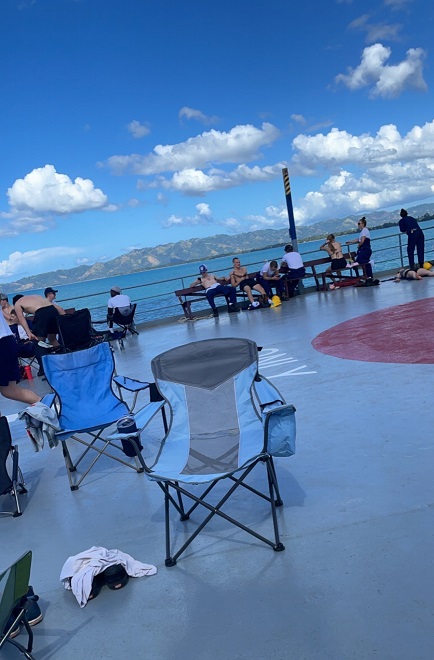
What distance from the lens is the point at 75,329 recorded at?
6793 millimetres

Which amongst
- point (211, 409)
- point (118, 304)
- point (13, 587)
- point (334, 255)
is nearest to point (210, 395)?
point (211, 409)

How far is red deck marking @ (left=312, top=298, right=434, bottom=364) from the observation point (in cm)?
629

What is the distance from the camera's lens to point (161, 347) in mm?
10023

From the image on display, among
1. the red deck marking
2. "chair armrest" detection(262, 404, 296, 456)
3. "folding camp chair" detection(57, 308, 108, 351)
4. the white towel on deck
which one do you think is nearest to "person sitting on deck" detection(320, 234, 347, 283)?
the red deck marking

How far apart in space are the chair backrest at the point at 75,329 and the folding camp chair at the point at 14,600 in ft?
14.9

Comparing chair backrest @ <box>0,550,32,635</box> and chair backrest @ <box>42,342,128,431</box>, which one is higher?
chair backrest @ <box>42,342,128,431</box>

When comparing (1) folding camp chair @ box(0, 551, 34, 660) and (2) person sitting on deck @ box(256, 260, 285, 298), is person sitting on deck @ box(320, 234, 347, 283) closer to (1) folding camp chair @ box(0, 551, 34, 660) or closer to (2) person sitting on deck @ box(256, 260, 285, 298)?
(2) person sitting on deck @ box(256, 260, 285, 298)

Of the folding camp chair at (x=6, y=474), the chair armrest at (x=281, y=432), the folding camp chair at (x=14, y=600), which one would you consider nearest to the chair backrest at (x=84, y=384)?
the folding camp chair at (x=6, y=474)

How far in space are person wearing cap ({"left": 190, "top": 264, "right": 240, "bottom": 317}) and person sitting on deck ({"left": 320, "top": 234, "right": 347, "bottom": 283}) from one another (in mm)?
2536

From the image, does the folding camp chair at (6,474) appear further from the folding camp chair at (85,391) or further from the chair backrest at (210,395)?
the chair backrest at (210,395)

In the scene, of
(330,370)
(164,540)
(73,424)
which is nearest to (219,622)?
(164,540)

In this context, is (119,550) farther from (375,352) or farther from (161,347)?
(161,347)

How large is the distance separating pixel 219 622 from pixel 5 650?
936mm

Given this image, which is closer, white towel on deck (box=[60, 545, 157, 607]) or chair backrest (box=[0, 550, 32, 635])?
chair backrest (box=[0, 550, 32, 635])
